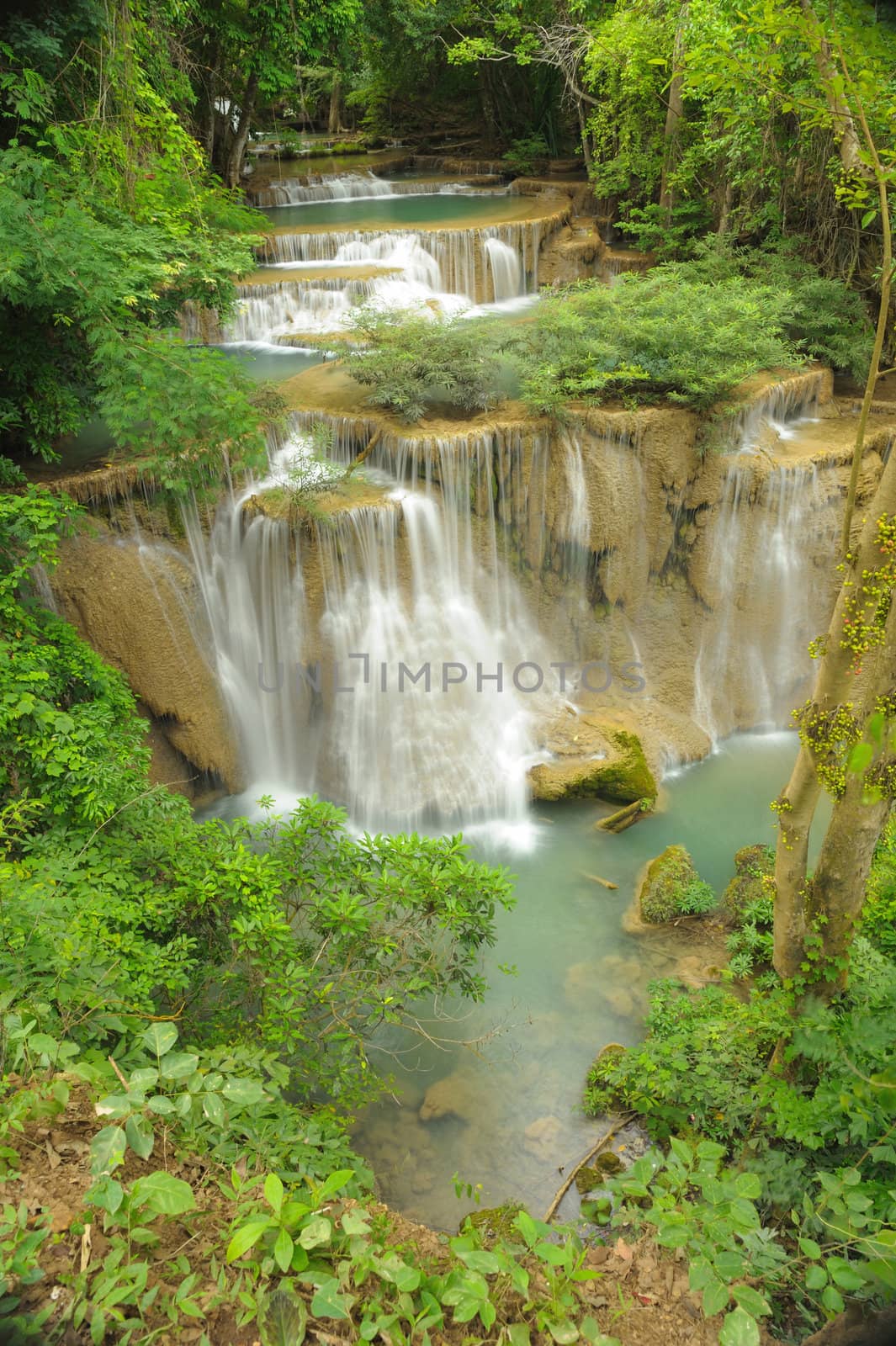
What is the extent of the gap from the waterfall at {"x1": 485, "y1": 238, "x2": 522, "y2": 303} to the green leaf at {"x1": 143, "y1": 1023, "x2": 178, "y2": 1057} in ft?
42.1

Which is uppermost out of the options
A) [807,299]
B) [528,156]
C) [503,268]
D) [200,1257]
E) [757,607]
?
[528,156]

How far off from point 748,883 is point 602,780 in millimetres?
1739

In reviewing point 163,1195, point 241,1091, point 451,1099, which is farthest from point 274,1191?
point 451,1099

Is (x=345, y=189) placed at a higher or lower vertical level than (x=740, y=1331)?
higher

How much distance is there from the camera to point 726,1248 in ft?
9.58

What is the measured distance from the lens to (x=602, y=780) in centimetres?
827

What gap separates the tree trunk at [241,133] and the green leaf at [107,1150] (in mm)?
16416

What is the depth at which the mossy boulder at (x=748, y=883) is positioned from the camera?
6.87 m

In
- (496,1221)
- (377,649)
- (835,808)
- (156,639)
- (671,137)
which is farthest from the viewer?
(671,137)

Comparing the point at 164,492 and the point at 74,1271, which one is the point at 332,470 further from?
the point at 74,1271

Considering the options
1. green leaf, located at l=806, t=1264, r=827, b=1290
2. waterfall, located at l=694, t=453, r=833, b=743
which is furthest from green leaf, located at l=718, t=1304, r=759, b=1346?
waterfall, located at l=694, t=453, r=833, b=743

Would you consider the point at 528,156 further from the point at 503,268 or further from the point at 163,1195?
the point at 163,1195

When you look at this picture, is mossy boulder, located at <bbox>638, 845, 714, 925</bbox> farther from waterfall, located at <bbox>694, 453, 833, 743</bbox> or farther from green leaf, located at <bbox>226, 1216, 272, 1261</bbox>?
green leaf, located at <bbox>226, 1216, 272, 1261</bbox>

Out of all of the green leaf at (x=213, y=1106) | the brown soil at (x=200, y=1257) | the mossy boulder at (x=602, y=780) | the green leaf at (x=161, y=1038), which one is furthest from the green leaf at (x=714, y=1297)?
the mossy boulder at (x=602, y=780)
